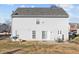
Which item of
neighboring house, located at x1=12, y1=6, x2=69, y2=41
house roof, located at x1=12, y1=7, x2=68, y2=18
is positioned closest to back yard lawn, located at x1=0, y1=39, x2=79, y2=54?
neighboring house, located at x1=12, y1=6, x2=69, y2=41

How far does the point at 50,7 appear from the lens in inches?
134

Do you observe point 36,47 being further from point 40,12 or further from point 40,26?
point 40,12

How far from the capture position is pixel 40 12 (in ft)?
11.1

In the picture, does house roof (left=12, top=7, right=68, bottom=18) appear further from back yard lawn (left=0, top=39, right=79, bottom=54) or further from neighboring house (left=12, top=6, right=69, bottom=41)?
back yard lawn (left=0, top=39, right=79, bottom=54)

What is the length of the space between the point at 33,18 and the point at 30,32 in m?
0.15

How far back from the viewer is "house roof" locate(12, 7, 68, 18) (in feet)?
11.1

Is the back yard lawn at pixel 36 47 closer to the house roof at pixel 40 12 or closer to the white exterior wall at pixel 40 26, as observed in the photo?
the white exterior wall at pixel 40 26

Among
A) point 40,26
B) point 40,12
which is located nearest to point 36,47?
point 40,26
